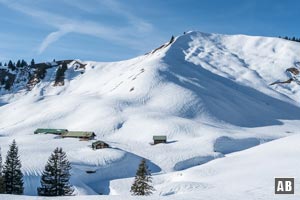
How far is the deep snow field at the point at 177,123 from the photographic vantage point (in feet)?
143

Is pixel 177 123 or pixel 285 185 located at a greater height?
pixel 177 123

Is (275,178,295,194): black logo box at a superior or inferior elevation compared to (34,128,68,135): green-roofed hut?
inferior

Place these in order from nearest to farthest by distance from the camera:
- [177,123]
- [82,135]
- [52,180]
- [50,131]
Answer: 1. [52,180]
2. [82,135]
3. [50,131]
4. [177,123]

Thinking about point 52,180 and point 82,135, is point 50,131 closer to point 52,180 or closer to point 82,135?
point 82,135

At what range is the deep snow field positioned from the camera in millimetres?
43594

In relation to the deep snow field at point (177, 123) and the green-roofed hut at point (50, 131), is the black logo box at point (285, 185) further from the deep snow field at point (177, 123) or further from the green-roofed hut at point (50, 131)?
the green-roofed hut at point (50, 131)

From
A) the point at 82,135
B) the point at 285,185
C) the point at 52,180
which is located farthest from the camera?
the point at 82,135

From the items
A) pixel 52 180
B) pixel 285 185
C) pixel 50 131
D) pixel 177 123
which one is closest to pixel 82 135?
pixel 50 131

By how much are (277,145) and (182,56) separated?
131 meters

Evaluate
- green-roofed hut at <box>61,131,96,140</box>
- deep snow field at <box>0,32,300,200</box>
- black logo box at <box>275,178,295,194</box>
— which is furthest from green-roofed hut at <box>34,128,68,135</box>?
black logo box at <box>275,178,295,194</box>

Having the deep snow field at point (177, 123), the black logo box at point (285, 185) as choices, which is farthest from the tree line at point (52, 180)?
the black logo box at point (285, 185)

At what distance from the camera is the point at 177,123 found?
93.2m

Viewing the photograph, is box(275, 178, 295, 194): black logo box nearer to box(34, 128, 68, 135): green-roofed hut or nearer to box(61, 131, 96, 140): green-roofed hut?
box(61, 131, 96, 140): green-roofed hut

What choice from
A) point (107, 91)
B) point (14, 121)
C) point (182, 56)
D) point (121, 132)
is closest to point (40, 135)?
point (121, 132)
